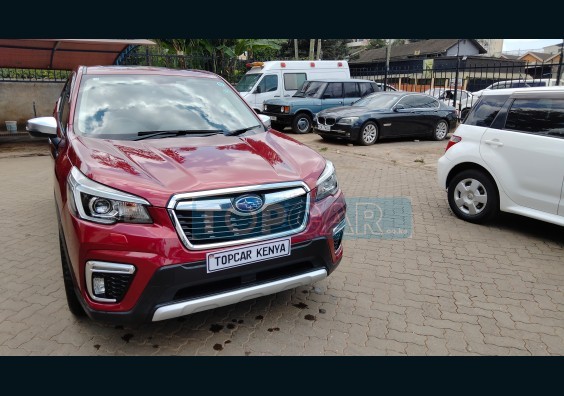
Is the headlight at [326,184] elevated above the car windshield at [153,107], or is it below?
below

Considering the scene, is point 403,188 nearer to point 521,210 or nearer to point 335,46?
point 521,210

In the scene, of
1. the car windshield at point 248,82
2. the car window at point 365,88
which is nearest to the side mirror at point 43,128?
the car windshield at point 248,82

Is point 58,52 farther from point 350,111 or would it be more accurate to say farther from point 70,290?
point 70,290

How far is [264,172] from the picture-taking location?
2887 mm

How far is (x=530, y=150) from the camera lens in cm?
479

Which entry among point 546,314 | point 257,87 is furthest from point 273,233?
point 257,87

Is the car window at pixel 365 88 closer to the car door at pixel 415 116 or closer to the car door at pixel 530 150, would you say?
the car door at pixel 415 116

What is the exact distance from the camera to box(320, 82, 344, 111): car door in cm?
1445

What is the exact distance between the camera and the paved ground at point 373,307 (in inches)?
118

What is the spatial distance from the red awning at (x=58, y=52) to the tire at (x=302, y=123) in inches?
194

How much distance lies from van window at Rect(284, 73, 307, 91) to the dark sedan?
A: 3514 mm

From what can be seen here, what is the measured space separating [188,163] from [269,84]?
516 inches

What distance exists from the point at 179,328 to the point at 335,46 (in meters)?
42.3

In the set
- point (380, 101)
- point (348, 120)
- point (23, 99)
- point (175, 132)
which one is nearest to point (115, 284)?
point (175, 132)
